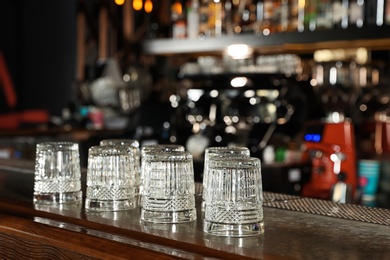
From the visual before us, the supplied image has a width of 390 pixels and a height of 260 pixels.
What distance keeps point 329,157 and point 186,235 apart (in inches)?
80.2

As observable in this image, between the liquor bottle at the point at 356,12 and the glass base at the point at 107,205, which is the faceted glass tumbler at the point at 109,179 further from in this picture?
the liquor bottle at the point at 356,12

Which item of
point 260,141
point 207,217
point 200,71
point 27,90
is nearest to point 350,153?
point 260,141

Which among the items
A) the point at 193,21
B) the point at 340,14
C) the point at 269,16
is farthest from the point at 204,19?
the point at 340,14

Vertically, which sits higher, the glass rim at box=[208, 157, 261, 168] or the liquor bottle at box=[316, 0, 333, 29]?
the liquor bottle at box=[316, 0, 333, 29]

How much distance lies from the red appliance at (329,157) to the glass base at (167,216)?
184 centimetres

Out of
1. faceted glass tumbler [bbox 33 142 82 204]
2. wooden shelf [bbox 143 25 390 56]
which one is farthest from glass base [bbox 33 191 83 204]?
wooden shelf [bbox 143 25 390 56]

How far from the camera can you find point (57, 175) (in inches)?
66.1

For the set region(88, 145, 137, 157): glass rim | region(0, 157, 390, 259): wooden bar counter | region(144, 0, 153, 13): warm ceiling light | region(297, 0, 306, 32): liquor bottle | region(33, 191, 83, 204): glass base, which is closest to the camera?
region(0, 157, 390, 259): wooden bar counter

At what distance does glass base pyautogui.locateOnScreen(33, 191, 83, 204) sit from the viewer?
167 centimetres

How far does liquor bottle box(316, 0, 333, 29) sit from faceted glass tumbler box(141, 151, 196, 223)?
9.51 ft

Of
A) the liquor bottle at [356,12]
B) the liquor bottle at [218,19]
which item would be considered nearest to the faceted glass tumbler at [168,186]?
the liquor bottle at [356,12]

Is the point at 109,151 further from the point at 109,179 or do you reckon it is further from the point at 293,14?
the point at 293,14

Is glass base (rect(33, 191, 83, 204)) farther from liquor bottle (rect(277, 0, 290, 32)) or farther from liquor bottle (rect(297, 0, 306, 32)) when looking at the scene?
liquor bottle (rect(277, 0, 290, 32))

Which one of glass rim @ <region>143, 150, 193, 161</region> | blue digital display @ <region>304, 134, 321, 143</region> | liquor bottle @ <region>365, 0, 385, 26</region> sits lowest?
glass rim @ <region>143, 150, 193, 161</region>
